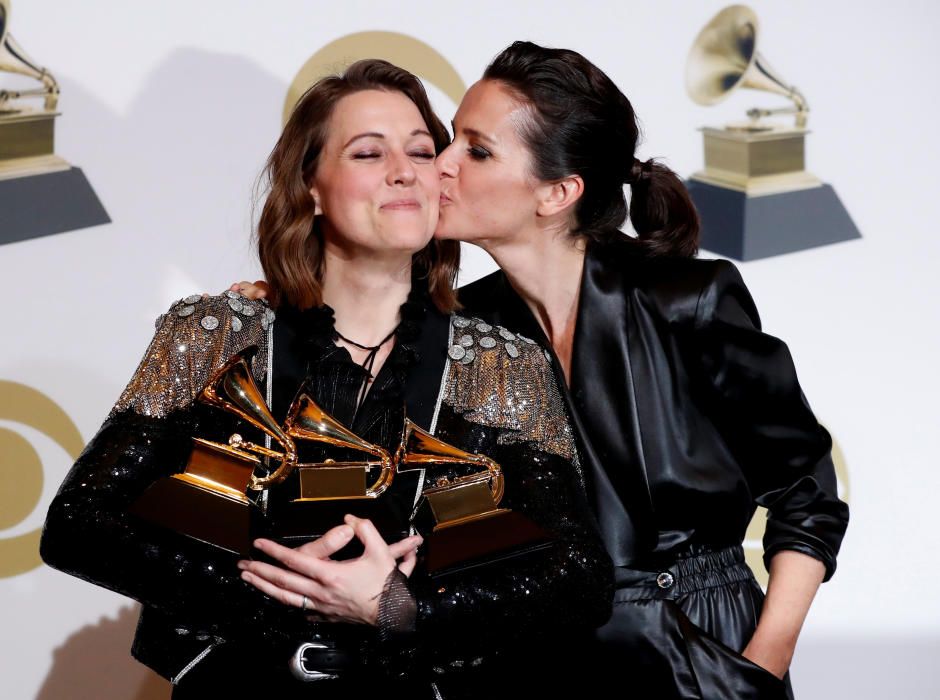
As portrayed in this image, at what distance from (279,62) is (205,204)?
16.6 inches

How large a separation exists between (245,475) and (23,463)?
1.38 meters

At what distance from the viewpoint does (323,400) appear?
1.95 meters

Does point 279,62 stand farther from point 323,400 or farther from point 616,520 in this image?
point 616,520

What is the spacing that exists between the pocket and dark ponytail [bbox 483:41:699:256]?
0.76 m

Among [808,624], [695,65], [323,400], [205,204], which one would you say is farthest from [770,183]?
[323,400]

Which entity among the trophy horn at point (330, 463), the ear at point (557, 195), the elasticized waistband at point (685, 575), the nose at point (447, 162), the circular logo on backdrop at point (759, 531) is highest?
the nose at point (447, 162)

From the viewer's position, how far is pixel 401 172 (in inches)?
78.0

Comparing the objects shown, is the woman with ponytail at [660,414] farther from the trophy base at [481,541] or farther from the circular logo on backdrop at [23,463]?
the circular logo on backdrop at [23,463]

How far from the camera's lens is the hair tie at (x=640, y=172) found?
7.74ft

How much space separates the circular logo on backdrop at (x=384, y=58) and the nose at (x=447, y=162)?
0.84 metres

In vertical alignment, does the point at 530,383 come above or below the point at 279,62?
below

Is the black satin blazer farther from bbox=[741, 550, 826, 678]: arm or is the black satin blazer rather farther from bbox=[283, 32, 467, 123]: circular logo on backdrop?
bbox=[283, 32, 467, 123]: circular logo on backdrop

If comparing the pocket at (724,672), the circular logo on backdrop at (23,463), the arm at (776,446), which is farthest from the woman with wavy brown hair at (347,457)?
the circular logo on backdrop at (23,463)

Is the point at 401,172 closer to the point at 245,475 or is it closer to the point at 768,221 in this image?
the point at 245,475
